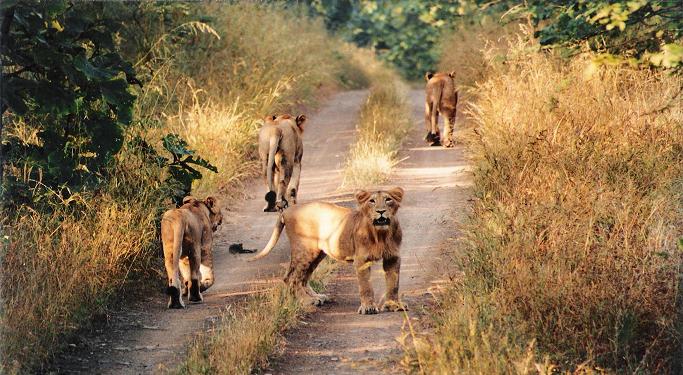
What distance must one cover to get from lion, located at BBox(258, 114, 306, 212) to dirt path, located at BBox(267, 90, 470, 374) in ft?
3.95

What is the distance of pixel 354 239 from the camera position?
7.90 meters

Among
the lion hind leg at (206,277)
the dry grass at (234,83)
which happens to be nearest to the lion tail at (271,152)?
the dry grass at (234,83)

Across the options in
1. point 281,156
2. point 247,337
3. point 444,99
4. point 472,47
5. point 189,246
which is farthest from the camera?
point 472,47

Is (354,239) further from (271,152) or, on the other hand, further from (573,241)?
(271,152)

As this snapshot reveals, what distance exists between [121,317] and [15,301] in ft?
4.26

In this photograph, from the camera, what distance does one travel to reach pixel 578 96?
1087 centimetres

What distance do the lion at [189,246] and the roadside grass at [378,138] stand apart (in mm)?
4156

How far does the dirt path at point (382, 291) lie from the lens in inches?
264

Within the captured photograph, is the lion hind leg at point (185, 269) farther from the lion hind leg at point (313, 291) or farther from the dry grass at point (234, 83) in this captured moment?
→ the dry grass at point (234, 83)

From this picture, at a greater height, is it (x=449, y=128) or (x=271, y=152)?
(x=271, y=152)

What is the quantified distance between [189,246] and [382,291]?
1.52 m

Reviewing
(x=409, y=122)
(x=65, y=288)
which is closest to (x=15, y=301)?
(x=65, y=288)

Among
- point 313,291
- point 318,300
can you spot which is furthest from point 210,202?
point 318,300

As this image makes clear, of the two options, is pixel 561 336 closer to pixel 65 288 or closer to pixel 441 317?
pixel 441 317
